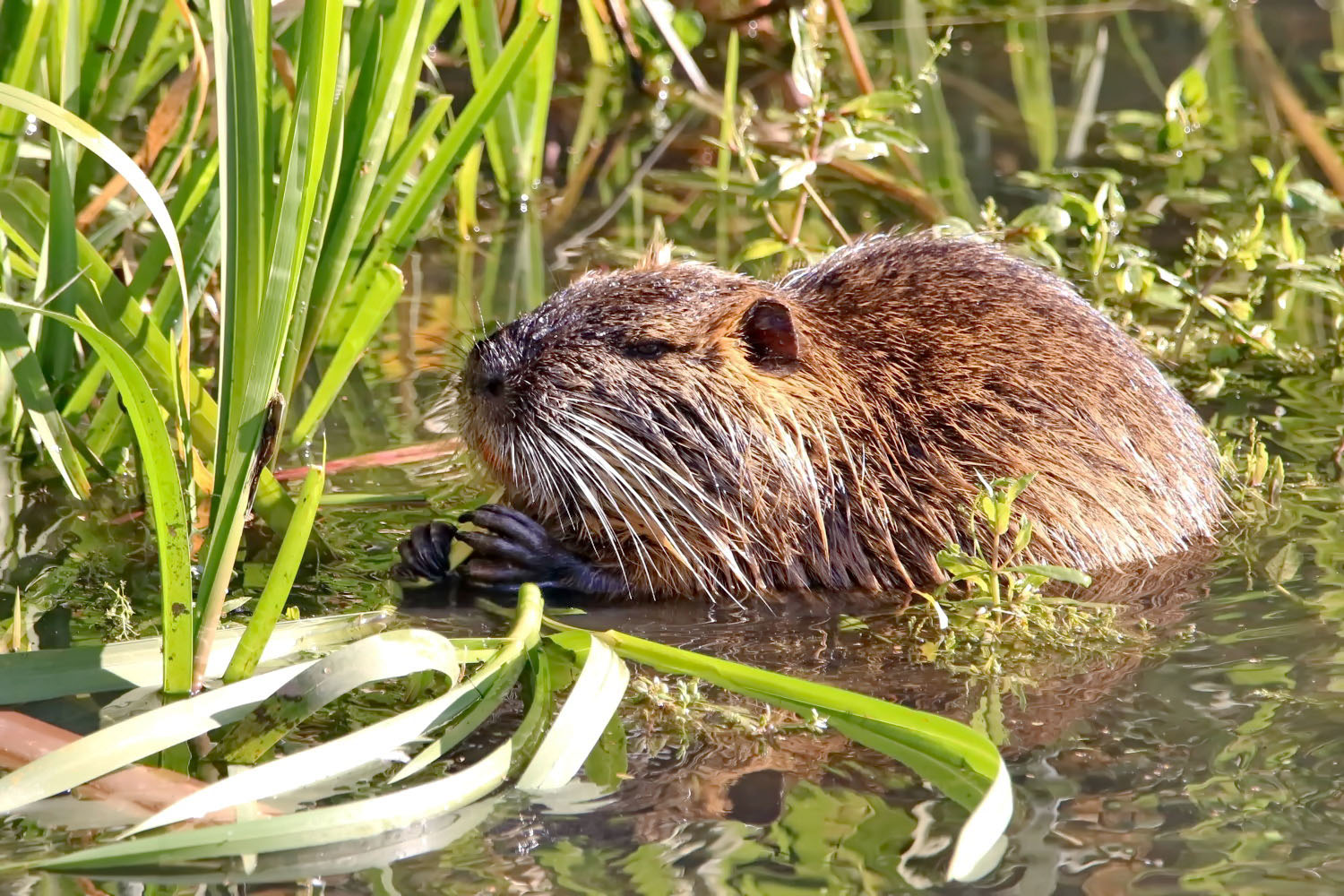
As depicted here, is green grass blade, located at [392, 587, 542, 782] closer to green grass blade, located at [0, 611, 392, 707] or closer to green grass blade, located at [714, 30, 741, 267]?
green grass blade, located at [0, 611, 392, 707]

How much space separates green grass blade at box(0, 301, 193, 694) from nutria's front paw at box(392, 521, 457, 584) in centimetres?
73

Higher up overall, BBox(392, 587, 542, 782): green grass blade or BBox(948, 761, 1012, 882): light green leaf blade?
BBox(392, 587, 542, 782): green grass blade

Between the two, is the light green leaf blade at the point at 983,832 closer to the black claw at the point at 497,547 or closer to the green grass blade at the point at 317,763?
the green grass blade at the point at 317,763

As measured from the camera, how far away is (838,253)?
3295 mm

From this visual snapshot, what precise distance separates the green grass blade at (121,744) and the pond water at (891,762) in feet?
0.29

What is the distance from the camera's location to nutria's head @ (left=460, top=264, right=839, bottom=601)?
2871 millimetres

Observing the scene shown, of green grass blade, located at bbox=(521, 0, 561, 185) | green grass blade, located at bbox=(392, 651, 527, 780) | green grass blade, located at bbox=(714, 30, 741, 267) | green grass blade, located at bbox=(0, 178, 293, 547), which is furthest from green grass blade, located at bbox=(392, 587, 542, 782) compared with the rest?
green grass blade, located at bbox=(521, 0, 561, 185)

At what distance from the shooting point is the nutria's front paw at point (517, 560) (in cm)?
288

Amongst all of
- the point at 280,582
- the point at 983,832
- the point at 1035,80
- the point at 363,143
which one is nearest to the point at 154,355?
the point at 363,143

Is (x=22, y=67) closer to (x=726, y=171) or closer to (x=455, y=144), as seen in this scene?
(x=455, y=144)

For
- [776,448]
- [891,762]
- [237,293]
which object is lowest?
[891,762]

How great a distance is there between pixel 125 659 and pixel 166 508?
248 millimetres

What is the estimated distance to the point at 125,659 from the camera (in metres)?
2.21

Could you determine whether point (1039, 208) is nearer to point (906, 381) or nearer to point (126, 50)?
point (906, 381)
